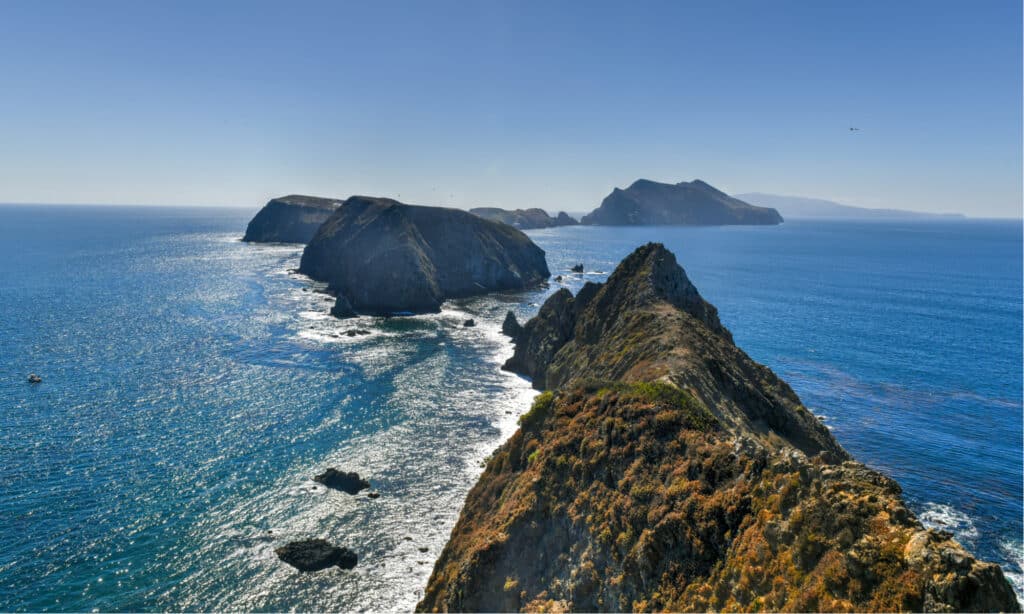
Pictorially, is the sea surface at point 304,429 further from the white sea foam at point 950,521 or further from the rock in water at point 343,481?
the rock in water at point 343,481

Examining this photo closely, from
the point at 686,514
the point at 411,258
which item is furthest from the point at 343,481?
the point at 411,258

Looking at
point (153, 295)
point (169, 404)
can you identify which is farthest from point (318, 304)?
point (169, 404)

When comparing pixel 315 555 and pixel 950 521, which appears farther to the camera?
pixel 950 521

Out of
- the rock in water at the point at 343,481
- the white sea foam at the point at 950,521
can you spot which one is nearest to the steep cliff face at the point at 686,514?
the white sea foam at the point at 950,521

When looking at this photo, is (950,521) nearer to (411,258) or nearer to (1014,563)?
(1014,563)

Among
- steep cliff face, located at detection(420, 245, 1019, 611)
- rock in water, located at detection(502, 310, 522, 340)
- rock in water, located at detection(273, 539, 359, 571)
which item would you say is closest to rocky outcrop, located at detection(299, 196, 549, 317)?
rock in water, located at detection(502, 310, 522, 340)

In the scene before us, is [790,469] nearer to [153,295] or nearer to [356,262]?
[356,262]
